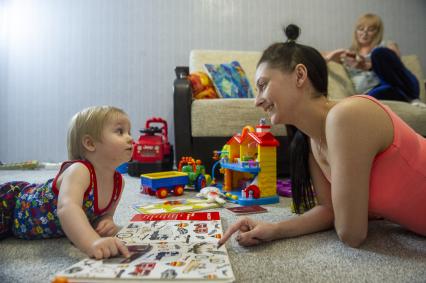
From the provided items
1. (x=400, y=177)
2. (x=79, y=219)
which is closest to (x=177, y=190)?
(x=79, y=219)

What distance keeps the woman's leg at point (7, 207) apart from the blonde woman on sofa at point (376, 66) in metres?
2.00

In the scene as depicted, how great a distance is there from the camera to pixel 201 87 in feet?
6.77

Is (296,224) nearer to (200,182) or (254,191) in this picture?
(254,191)

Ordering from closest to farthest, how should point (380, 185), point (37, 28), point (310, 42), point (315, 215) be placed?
1. point (380, 185)
2. point (315, 215)
3. point (37, 28)
4. point (310, 42)

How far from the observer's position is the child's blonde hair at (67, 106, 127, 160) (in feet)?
2.71

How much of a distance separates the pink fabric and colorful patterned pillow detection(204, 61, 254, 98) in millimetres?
1394

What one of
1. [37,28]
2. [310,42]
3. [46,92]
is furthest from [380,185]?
[37,28]

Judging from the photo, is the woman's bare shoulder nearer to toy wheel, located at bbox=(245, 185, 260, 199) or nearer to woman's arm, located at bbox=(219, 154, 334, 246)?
woman's arm, located at bbox=(219, 154, 334, 246)

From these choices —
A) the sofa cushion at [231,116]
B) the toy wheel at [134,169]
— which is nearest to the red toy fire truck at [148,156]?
the toy wheel at [134,169]

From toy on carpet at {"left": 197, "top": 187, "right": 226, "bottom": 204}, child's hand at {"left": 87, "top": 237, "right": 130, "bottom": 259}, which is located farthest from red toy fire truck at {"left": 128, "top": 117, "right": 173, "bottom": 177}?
child's hand at {"left": 87, "top": 237, "right": 130, "bottom": 259}

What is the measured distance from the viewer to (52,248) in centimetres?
81

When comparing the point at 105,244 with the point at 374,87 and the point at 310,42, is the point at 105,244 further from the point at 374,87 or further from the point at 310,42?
the point at 310,42

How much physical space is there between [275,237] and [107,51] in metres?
2.36

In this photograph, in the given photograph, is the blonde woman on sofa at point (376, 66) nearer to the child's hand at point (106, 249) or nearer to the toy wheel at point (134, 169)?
the toy wheel at point (134, 169)
